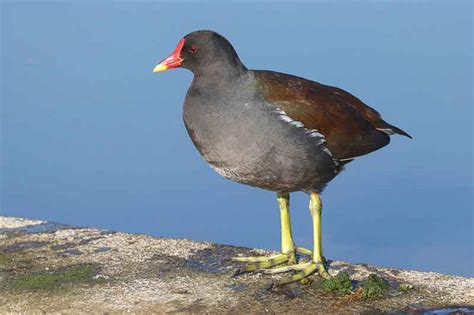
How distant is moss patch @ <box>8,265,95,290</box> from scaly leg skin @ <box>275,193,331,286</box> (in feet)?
4.82

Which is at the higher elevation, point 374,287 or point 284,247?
point 284,247

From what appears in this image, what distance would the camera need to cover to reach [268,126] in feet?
19.8

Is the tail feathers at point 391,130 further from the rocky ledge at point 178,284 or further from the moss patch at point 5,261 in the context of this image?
the moss patch at point 5,261

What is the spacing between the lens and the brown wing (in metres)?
6.20

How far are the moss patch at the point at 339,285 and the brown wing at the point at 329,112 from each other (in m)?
0.87

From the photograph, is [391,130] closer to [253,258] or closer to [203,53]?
[253,258]

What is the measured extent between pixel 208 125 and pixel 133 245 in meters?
1.66

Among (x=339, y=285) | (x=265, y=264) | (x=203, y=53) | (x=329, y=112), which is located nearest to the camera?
(x=339, y=285)

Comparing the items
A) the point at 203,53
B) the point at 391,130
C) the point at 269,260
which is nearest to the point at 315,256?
the point at 269,260

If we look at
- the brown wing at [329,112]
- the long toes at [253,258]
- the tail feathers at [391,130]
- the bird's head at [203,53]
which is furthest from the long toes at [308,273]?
the bird's head at [203,53]

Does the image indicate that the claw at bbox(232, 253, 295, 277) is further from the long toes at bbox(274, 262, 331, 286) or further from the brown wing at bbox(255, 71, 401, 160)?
the brown wing at bbox(255, 71, 401, 160)

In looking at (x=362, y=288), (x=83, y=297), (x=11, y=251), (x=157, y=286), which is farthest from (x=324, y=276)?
(x=11, y=251)

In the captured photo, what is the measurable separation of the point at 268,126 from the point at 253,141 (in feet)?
0.48

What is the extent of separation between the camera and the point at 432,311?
19.2 feet
